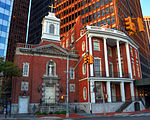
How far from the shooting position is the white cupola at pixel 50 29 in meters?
33.1

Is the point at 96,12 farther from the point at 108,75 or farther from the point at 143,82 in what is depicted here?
the point at 143,82

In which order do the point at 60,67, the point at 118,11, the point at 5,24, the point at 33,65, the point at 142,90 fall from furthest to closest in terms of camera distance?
the point at 5,24, the point at 118,11, the point at 142,90, the point at 60,67, the point at 33,65

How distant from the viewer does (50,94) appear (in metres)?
29.4

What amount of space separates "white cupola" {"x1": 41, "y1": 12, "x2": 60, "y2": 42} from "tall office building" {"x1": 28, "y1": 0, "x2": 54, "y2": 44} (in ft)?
139

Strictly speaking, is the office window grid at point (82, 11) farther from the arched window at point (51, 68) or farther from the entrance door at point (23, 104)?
the entrance door at point (23, 104)

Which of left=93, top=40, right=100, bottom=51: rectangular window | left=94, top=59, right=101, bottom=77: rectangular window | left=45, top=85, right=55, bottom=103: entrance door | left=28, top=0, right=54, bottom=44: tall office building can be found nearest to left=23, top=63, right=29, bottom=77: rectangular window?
left=45, top=85, right=55, bottom=103: entrance door

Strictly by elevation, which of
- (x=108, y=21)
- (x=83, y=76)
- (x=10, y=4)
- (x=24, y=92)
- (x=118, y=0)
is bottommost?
(x=24, y=92)

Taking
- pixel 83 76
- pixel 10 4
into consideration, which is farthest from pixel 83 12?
pixel 83 76

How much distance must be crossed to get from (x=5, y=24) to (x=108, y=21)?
35497 millimetres

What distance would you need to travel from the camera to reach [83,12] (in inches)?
2165

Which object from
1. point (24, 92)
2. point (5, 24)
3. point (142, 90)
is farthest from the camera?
point (5, 24)

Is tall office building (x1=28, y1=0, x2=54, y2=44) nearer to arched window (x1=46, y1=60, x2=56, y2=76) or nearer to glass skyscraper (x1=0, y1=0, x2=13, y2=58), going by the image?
glass skyscraper (x1=0, y1=0, x2=13, y2=58)

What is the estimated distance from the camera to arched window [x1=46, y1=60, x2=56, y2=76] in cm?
3024

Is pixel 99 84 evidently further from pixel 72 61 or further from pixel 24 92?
pixel 24 92
